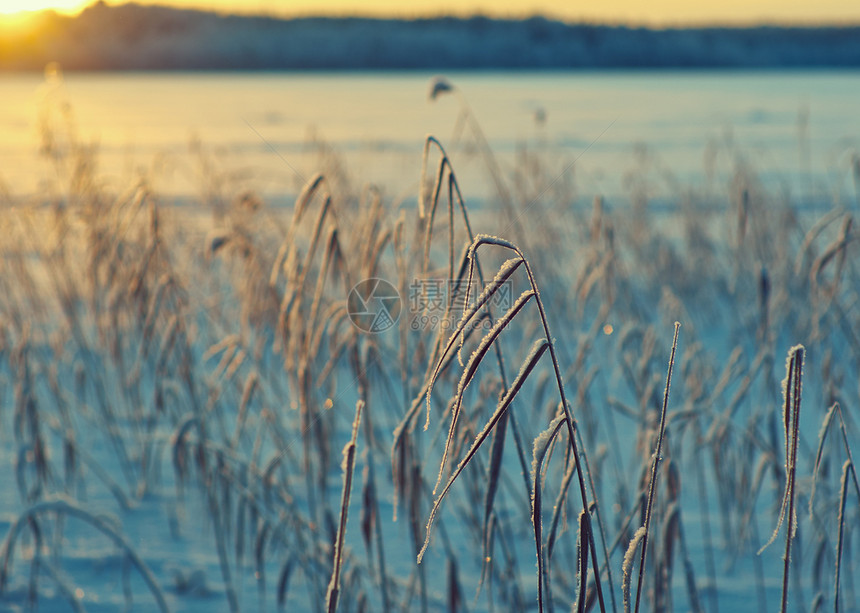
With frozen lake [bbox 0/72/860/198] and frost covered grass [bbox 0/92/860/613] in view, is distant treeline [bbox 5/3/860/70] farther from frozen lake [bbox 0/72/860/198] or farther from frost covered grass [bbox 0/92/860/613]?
frost covered grass [bbox 0/92/860/613]

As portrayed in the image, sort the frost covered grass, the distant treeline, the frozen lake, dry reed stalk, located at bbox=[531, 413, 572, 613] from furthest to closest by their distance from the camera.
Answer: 1. the distant treeline
2. the frozen lake
3. the frost covered grass
4. dry reed stalk, located at bbox=[531, 413, 572, 613]

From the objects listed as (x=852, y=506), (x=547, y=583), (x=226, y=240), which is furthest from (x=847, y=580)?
(x=226, y=240)

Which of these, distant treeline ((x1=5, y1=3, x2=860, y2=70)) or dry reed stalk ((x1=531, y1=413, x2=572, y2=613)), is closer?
dry reed stalk ((x1=531, y1=413, x2=572, y2=613))

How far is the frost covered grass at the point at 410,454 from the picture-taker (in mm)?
1033

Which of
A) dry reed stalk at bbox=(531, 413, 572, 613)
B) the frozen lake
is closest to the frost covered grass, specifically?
dry reed stalk at bbox=(531, 413, 572, 613)

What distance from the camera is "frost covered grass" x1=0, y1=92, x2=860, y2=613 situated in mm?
1033

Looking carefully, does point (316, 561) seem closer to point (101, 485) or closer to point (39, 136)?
point (101, 485)

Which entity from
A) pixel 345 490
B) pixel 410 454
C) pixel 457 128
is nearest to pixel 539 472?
pixel 345 490

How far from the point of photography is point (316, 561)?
1415 millimetres

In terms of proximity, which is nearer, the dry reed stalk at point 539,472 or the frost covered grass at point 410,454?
the dry reed stalk at point 539,472

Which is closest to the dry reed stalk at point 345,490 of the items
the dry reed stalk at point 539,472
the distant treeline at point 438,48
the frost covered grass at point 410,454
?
the frost covered grass at point 410,454

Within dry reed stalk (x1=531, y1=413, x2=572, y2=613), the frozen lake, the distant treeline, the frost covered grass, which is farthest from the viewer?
the distant treeline

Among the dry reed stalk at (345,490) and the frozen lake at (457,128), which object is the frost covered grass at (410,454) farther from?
the frozen lake at (457,128)

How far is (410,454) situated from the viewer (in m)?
1.20
